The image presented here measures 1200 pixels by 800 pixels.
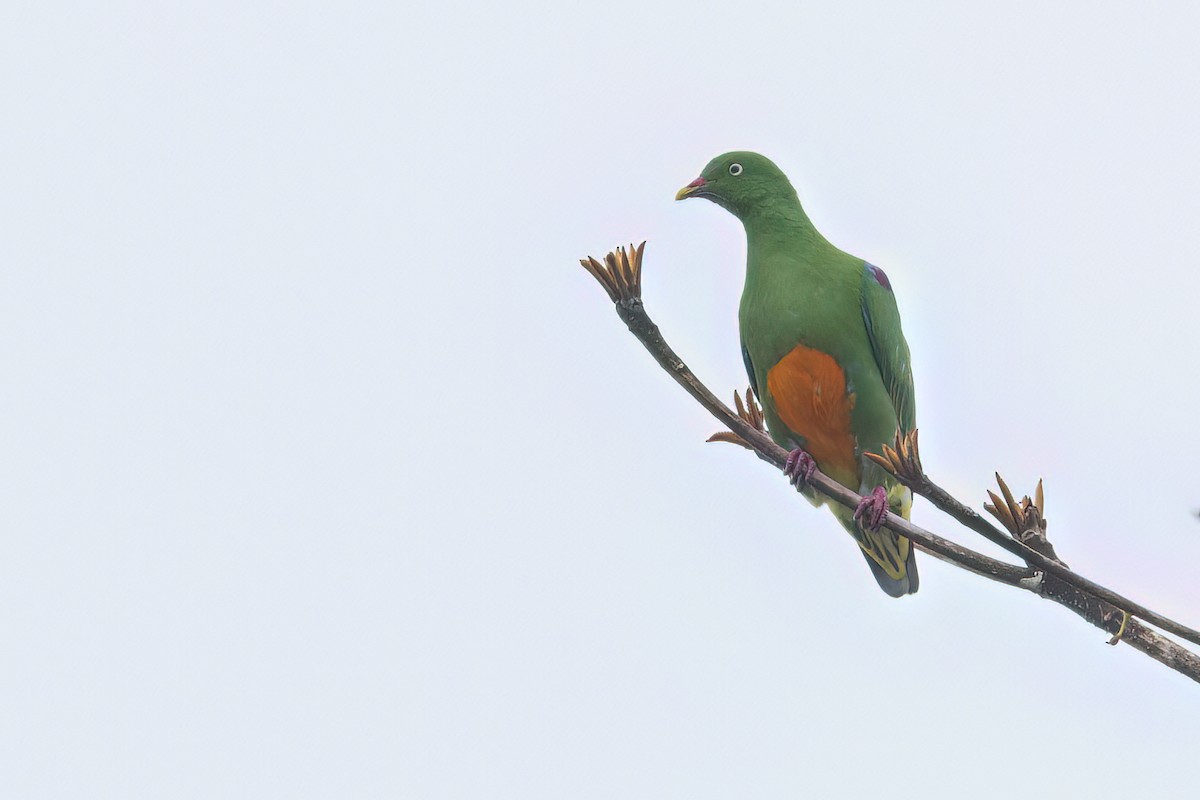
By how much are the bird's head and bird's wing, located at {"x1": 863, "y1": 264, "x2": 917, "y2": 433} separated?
49 centimetres

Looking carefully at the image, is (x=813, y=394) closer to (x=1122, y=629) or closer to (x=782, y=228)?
(x=782, y=228)

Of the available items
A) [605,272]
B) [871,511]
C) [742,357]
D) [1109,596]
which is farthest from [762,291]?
[1109,596]

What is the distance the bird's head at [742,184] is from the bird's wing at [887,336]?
488mm

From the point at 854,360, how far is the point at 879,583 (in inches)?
35.3

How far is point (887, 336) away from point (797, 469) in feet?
3.99

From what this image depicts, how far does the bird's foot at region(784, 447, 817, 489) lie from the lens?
384cm

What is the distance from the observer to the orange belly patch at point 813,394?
188 inches

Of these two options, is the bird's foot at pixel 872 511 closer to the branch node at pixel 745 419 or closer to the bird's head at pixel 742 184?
the branch node at pixel 745 419

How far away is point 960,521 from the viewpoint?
3.31 meters

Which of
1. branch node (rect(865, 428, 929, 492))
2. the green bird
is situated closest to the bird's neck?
the green bird

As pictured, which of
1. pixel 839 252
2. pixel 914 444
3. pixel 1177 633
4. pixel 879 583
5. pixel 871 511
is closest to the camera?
pixel 1177 633

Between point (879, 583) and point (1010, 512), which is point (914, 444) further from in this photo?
point (879, 583)

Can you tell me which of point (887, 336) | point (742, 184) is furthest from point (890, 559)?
point (742, 184)

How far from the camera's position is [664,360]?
140 inches
